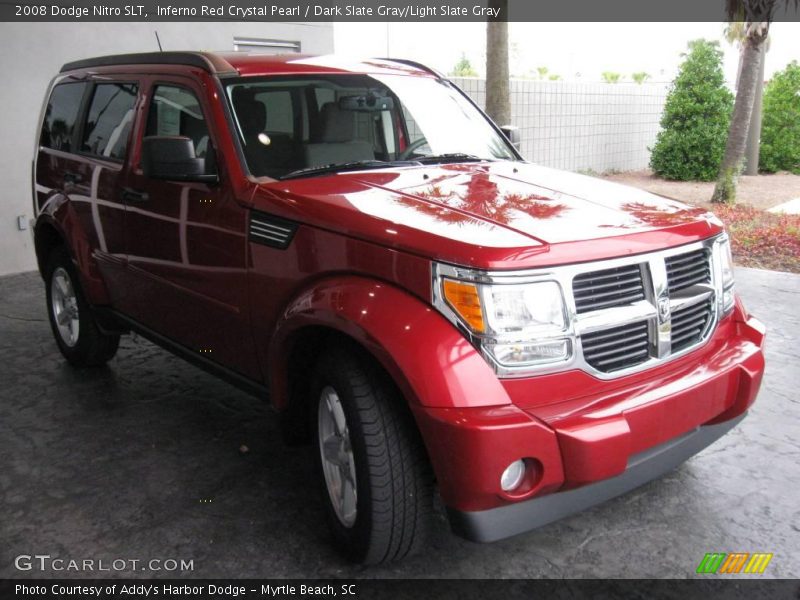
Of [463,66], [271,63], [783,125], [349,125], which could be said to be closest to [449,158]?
[349,125]

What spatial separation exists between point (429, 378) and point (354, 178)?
122cm

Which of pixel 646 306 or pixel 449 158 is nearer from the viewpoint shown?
pixel 646 306

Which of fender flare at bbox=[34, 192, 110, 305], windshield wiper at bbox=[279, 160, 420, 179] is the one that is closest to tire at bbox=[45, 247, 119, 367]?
fender flare at bbox=[34, 192, 110, 305]

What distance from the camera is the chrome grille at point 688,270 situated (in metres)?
2.72

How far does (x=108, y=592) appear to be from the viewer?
2.72 m

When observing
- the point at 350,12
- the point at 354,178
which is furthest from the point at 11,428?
the point at 350,12

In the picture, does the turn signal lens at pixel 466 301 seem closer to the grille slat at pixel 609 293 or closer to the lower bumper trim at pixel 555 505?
the grille slat at pixel 609 293

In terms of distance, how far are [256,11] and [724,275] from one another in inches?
285

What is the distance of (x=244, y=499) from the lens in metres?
3.34

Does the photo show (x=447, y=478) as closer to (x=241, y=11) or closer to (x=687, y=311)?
(x=687, y=311)

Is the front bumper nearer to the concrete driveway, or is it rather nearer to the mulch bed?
the concrete driveway

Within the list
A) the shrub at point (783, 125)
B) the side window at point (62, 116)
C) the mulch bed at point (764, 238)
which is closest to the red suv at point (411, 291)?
the side window at point (62, 116)

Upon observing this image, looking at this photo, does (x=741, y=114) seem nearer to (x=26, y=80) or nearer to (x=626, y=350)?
(x=26, y=80)

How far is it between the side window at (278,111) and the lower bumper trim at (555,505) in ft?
6.38
